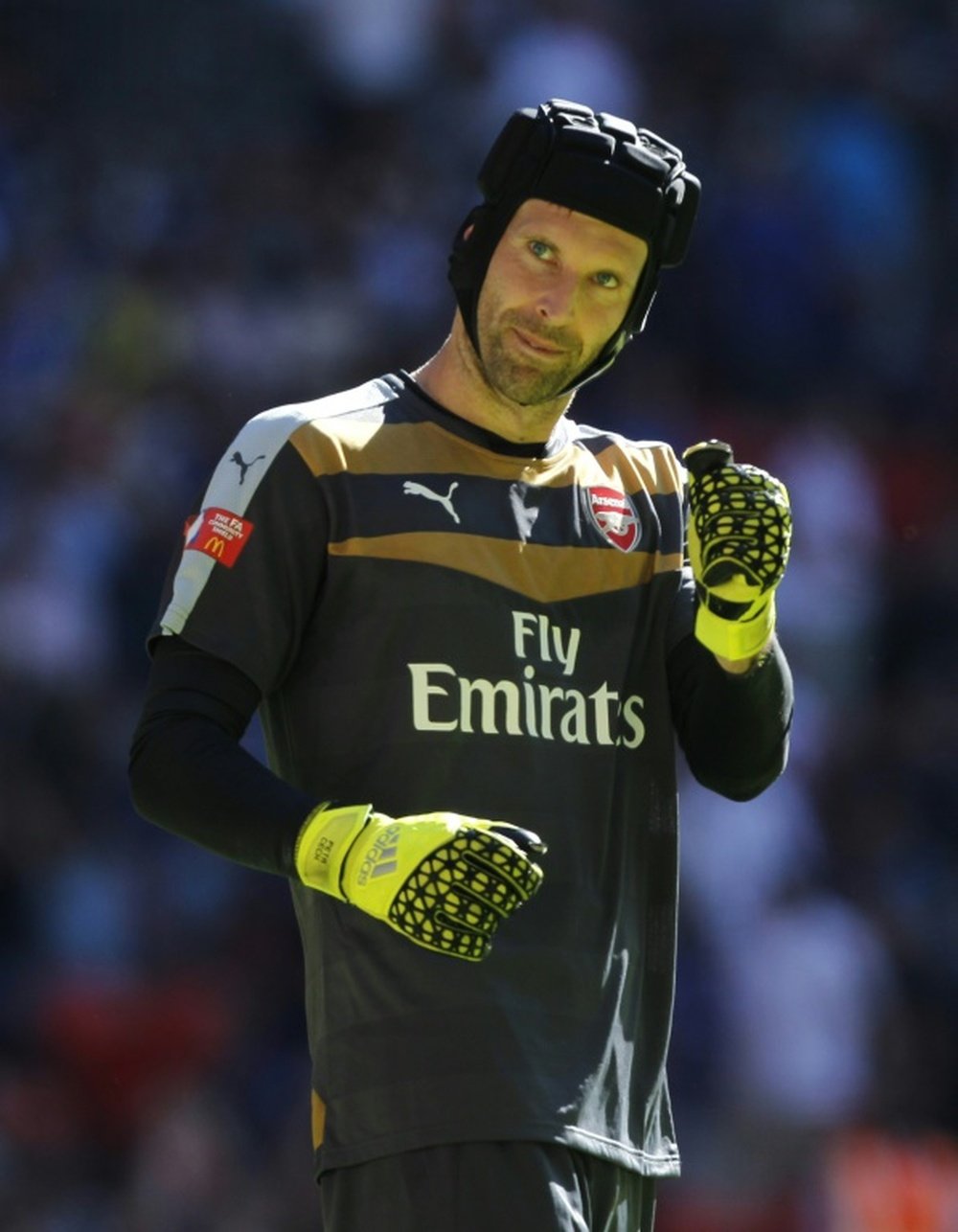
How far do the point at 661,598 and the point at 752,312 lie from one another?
7.24m

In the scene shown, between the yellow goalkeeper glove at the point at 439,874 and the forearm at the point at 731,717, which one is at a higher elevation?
the forearm at the point at 731,717

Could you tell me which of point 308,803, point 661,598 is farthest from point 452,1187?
point 661,598

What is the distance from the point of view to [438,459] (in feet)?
11.9

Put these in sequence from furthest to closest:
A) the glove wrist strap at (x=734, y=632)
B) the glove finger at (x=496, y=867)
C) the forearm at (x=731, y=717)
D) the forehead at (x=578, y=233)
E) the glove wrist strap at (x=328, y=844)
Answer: the forehead at (x=578, y=233), the forearm at (x=731, y=717), the glove wrist strap at (x=734, y=632), the glove wrist strap at (x=328, y=844), the glove finger at (x=496, y=867)

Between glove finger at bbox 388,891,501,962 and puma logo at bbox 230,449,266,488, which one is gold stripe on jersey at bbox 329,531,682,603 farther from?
glove finger at bbox 388,891,501,962

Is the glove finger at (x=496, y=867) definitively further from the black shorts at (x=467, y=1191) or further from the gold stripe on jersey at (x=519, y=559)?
the gold stripe on jersey at (x=519, y=559)

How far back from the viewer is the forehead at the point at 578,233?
3662 millimetres

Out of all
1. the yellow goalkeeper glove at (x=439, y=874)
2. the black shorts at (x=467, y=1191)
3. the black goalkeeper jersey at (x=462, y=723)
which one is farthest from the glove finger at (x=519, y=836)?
the black shorts at (x=467, y=1191)

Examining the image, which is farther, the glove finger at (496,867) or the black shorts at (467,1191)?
the black shorts at (467,1191)

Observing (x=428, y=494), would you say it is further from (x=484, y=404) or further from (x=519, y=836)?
(x=519, y=836)

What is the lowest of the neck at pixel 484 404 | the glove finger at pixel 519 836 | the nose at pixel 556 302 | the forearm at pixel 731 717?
the glove finger at pixel 519 836

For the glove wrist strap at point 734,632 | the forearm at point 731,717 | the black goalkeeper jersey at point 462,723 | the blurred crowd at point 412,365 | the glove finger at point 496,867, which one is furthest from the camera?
the blurred crowd at point 412,365

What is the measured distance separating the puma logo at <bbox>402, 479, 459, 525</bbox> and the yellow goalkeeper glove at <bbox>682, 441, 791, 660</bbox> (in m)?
0.35

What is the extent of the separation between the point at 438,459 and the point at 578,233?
401mm
